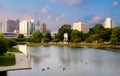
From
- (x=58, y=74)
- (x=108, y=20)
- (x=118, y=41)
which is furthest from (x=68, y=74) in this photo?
(x=108, y=20)

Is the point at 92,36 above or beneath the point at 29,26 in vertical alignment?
beneath

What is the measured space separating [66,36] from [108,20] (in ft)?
201

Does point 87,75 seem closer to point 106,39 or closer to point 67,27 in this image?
point 106,39

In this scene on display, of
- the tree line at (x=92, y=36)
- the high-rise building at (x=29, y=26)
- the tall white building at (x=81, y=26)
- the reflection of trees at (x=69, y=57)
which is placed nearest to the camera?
the reflection of trees at (x=69, y=57)

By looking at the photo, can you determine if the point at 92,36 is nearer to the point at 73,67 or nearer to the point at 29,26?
the point at 73,67

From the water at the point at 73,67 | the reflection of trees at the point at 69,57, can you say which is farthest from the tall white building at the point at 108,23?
the water at the point at 73,67

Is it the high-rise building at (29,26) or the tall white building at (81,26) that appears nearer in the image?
the tall white building at (81,26)

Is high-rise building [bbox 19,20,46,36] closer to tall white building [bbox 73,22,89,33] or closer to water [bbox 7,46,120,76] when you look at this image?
tall white building [bbox 73,22,89,33]

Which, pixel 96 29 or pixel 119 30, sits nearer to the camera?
pixel 119 30

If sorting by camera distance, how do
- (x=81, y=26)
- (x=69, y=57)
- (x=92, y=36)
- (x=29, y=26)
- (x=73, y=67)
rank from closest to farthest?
1. (x=73, y=67)
2. (x=69, y=57)
3. (x=92, y=36)
4. (x=81, y=26)
5. (x=29, y=26)

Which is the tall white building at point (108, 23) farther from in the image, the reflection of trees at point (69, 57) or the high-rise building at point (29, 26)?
the reflection of trees at point (69, 57)

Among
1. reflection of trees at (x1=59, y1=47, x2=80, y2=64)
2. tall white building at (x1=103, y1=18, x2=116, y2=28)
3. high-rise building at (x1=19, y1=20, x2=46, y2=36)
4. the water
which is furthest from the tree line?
high-rise building at (x1=19, y1=20, x2=46, y2=36)

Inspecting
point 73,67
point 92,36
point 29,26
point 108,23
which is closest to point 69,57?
point 73,67

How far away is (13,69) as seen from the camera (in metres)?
19.4
